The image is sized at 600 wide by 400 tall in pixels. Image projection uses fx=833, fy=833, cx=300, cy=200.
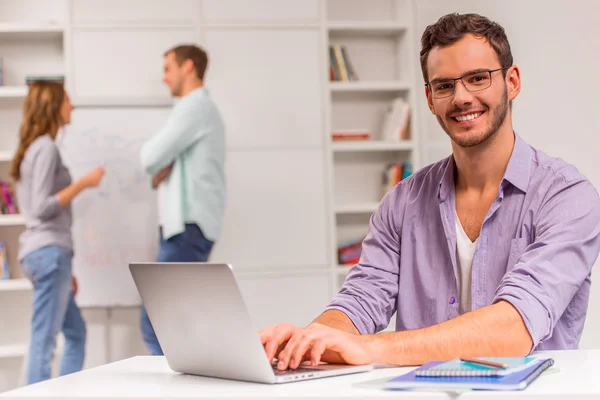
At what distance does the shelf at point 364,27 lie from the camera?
492cm

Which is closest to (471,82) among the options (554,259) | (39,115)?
(554,259)

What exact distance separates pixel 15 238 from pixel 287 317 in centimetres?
168

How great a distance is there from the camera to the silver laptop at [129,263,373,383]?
113cm

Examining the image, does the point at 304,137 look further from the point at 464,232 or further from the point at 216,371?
the point at 216,371

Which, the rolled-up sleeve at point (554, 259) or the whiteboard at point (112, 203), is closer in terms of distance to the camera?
the rolled-up sleeve at point (554, 259)

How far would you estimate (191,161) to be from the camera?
4055 millimetres

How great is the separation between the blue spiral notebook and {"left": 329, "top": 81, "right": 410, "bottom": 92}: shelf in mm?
3933

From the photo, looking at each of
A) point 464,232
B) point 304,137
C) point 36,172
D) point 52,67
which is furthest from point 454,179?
point 52,67

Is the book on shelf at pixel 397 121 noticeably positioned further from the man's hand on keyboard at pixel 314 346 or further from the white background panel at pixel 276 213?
the man's hand on keyboard at pixel 314 346

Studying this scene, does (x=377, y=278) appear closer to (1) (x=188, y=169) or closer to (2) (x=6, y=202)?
(1) (x=188, y=169)

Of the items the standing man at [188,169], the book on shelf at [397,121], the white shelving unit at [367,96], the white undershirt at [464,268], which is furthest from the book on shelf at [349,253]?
the white undershirt at [464,268]

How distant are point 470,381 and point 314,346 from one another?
0.31 meters

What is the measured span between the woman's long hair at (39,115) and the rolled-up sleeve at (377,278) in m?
2.52

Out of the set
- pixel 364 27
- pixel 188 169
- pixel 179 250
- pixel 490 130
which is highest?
pixel 364 27
